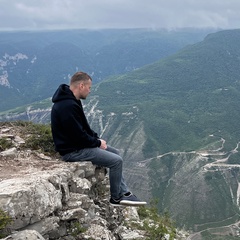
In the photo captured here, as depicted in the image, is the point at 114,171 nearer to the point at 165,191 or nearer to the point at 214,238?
the point at 214,238

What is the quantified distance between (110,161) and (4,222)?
490cm

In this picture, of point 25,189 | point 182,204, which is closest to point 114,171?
point 25,189

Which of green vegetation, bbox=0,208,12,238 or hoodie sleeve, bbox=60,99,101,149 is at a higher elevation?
hoodie sleeve, bbox=60,99,101,149

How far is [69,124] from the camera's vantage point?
12312 millimetres

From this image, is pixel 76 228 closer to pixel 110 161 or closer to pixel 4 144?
pixel 110 161

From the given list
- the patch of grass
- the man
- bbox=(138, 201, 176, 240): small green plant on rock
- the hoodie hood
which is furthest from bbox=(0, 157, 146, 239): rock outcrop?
the patch of grass

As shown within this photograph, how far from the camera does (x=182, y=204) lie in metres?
145

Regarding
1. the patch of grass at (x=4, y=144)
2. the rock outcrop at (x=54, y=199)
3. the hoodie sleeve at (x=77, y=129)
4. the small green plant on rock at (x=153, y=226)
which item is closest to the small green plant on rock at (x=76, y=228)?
the rock outcrop at (x=54, y=199)

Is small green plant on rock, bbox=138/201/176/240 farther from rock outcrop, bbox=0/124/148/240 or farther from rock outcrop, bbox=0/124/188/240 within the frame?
rock outcrop, bbox=0/124/148/240

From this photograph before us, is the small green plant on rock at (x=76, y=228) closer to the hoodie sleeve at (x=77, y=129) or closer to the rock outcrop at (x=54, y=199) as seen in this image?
the rock outcrop at (x=54, y=199)

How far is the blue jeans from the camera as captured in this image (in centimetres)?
1288

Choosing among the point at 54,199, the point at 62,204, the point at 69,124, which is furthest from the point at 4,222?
the point at 69,124

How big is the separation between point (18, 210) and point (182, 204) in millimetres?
141881

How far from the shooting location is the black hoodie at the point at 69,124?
1230 centimetres
